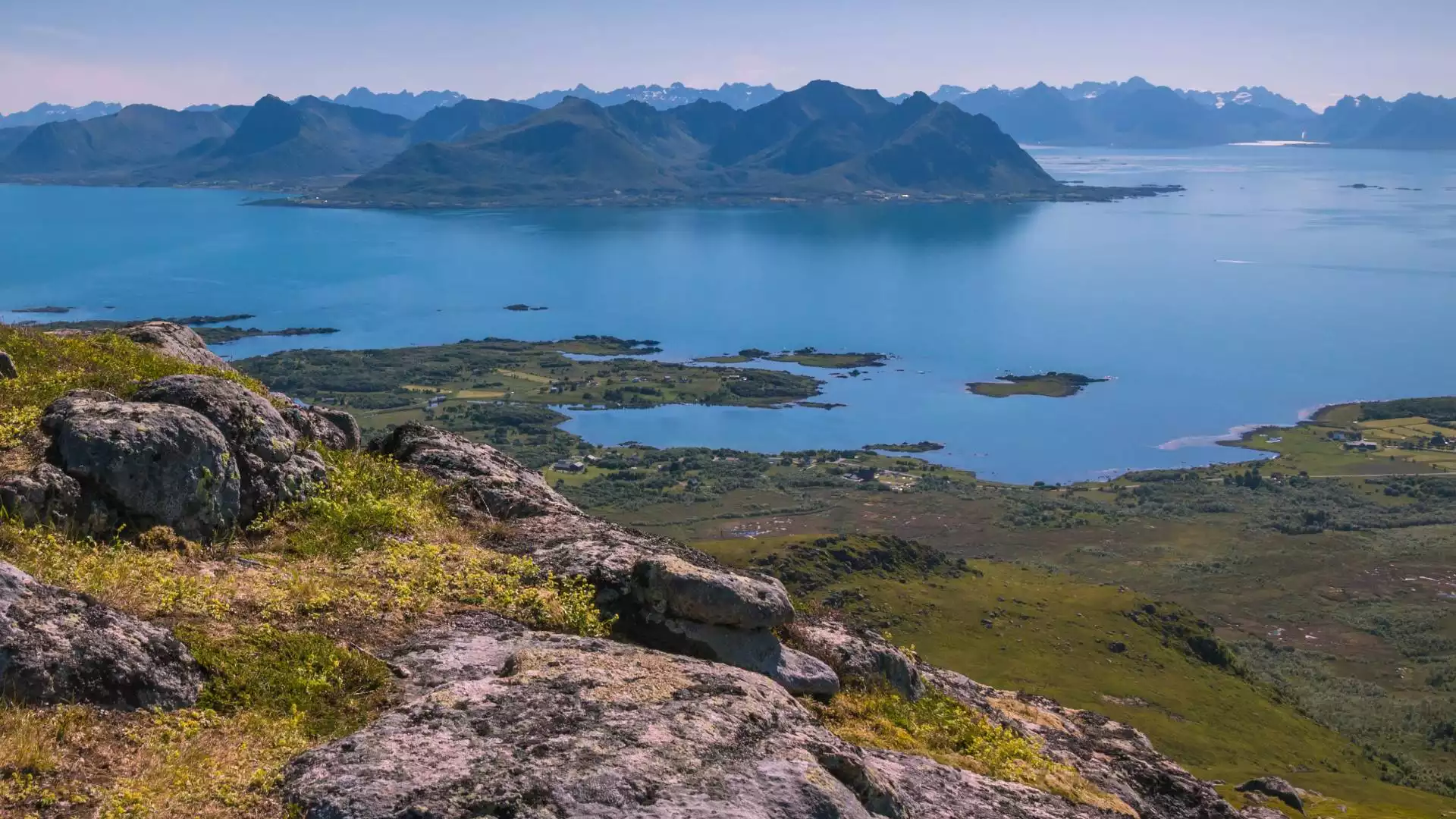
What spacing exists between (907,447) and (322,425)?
157 metres

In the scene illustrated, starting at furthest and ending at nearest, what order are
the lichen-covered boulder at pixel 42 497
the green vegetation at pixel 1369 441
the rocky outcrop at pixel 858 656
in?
the green vegetation at pixel 1369 441
the rocky outcrop at pixel 858 656
the lichen-covered boulder at pixel 42 497

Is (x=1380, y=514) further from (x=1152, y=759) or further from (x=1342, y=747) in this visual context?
(x=1152, y=759)

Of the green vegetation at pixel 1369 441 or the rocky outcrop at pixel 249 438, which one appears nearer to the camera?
the rocky outcrop at pixel 249 438

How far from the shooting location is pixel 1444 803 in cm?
6681

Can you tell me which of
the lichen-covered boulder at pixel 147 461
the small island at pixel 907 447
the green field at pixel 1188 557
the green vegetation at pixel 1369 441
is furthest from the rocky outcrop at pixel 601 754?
the green vegetation at pixel 1369 441

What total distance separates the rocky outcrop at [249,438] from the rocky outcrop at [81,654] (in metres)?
4.41

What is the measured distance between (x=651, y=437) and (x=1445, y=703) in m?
115

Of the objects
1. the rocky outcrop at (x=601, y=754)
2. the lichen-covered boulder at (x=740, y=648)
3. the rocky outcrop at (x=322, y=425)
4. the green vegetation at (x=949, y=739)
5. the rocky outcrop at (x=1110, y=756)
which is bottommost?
the rocky outcrop at (x=1110, y=756)

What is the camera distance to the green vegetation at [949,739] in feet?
41.1

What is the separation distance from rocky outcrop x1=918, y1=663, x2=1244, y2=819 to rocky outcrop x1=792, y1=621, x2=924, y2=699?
4.58 feet

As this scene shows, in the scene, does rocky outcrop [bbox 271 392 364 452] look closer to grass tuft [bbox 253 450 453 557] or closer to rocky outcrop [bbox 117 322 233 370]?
grass tuft [bbox 253 450 453 557]

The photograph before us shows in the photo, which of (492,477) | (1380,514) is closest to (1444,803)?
(492,477)

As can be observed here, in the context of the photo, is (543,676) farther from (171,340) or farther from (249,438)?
(171,340)

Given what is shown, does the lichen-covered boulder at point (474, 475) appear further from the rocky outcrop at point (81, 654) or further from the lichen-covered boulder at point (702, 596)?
the rocky outcrop at point (81, 654)
